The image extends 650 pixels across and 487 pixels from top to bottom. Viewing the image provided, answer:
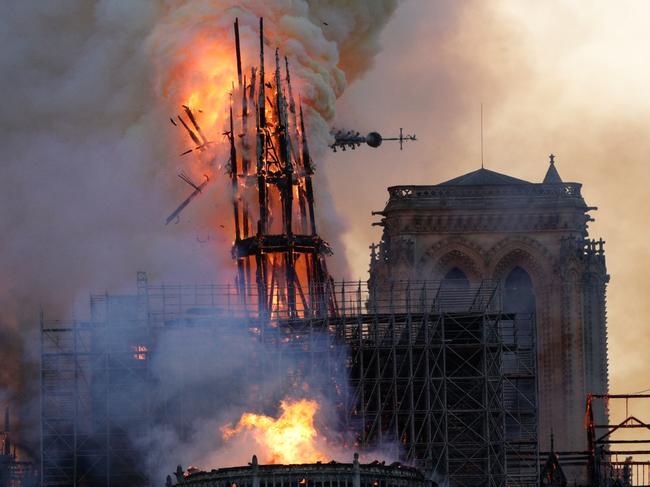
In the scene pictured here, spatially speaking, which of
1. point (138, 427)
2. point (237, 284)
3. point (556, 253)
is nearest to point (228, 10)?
point (237, 284)

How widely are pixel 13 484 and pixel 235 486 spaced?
33927mm

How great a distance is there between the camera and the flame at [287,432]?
111625 mm

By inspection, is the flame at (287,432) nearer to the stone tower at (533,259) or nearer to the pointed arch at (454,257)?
the stone tower at (533,259)

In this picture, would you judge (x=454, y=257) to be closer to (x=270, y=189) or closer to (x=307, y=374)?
(x=270, y=189)

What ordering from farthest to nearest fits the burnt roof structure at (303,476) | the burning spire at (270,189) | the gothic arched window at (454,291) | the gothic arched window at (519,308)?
the gothic arched window at (519,308) → the gothic arched window at (454,291) → the burning spire at (270,189) → the burnt roof structure at (303,476)

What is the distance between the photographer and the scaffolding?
120812 millimetres

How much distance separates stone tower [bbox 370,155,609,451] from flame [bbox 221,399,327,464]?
37.9m

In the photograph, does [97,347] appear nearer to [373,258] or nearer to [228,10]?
[228,10]

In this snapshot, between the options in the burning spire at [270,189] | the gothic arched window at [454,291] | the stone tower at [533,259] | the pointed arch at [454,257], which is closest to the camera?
the burning spire at [270,189]

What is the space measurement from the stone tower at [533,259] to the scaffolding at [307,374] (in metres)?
32.1

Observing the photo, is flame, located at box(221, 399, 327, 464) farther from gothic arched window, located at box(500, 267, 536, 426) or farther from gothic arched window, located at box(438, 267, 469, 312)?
gothic arched window, located at box(500, 267, 536, 426)

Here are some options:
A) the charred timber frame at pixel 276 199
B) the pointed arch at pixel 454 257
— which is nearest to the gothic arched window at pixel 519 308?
the pointed arch at pixel 454 257

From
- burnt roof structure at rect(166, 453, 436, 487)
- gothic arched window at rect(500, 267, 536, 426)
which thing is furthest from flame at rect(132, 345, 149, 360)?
gothic arched window at rect(500, 267, 536, 426)

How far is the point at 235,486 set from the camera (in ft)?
334
